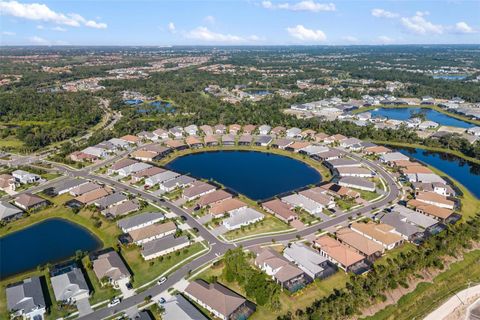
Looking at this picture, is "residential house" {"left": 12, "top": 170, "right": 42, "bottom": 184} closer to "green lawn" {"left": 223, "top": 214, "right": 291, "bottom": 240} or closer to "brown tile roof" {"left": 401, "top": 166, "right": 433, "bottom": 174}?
"green lawn" {"left": 223, "top": 214, "right": 291, "bottom": 240}

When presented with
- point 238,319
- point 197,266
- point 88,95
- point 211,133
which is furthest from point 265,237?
point 88,95

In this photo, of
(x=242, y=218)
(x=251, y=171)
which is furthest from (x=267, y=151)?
(x=242, y=218)

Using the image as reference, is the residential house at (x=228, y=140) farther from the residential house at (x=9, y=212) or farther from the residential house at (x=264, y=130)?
the residential house at (x=9, y=212)

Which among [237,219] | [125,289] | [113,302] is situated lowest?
[125,289]

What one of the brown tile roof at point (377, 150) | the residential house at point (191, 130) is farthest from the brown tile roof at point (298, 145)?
the residential house at point (191, 130)

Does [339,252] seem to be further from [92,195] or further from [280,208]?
[92,195]

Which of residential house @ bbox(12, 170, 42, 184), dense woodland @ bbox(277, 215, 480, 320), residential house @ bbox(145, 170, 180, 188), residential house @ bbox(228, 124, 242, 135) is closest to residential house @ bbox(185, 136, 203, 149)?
residential house @ bbox(228, 124, 242, 135)

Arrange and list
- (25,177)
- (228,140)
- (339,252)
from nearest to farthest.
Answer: (339,252) → (25,177) → (228,140)
